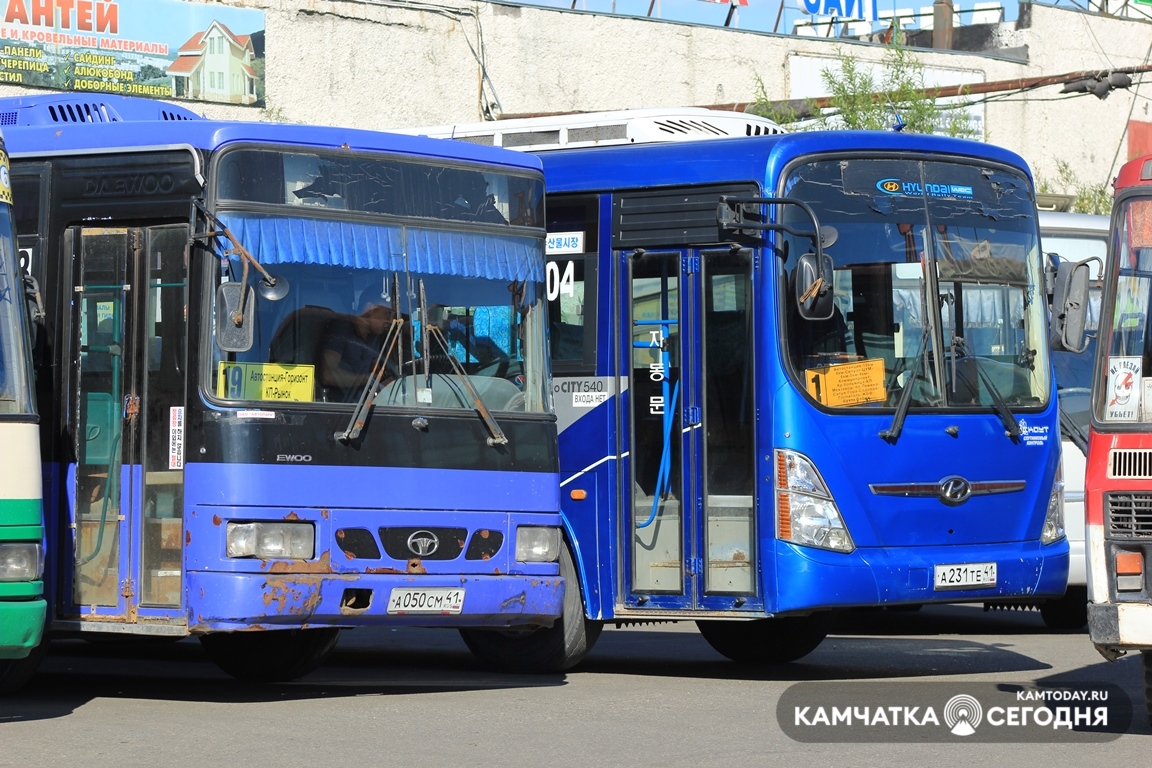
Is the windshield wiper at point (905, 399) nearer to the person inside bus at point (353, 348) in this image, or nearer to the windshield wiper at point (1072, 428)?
the person inside bus at point (353, 348)

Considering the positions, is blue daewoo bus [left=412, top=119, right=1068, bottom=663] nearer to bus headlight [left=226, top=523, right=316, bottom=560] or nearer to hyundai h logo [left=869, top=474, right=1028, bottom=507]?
hyundai h logo [left=869, top=474, right=1028, bottom=507]

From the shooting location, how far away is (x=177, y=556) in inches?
372

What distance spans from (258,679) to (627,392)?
108 inches

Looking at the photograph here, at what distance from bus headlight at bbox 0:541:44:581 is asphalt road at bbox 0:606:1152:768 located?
71cm

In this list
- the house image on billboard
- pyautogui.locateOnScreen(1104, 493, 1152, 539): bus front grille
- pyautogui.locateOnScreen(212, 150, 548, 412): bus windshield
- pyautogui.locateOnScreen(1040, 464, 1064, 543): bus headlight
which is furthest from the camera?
the house image on billboard

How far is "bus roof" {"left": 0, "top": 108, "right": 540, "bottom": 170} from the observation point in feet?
31.2

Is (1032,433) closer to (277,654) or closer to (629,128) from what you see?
(629,128)

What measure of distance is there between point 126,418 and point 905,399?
14.0 ft

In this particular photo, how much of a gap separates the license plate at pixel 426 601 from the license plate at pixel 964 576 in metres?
2.73

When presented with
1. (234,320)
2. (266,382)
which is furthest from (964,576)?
(234,320)

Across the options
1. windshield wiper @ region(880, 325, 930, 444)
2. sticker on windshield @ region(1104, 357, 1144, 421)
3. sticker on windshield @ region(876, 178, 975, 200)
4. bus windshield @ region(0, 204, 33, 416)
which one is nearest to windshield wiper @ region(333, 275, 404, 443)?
bus windshield @ region(0, 204, 33, 416)

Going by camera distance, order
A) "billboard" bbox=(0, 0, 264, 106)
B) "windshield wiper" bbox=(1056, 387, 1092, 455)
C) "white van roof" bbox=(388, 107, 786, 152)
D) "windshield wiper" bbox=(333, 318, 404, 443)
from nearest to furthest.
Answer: "windshield wiper" bbox=(333, 318, 404, 443) → "white van roof" bbox=(388, 107, 786, 152) → "windshield wiper" bbox=(1056, 387, 1092, 455) → "billboard" bbox=(0, 0, 264, 106)

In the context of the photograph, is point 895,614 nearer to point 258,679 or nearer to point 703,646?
point 703,646

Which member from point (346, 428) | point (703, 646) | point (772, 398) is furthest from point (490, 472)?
point (703, 646)
